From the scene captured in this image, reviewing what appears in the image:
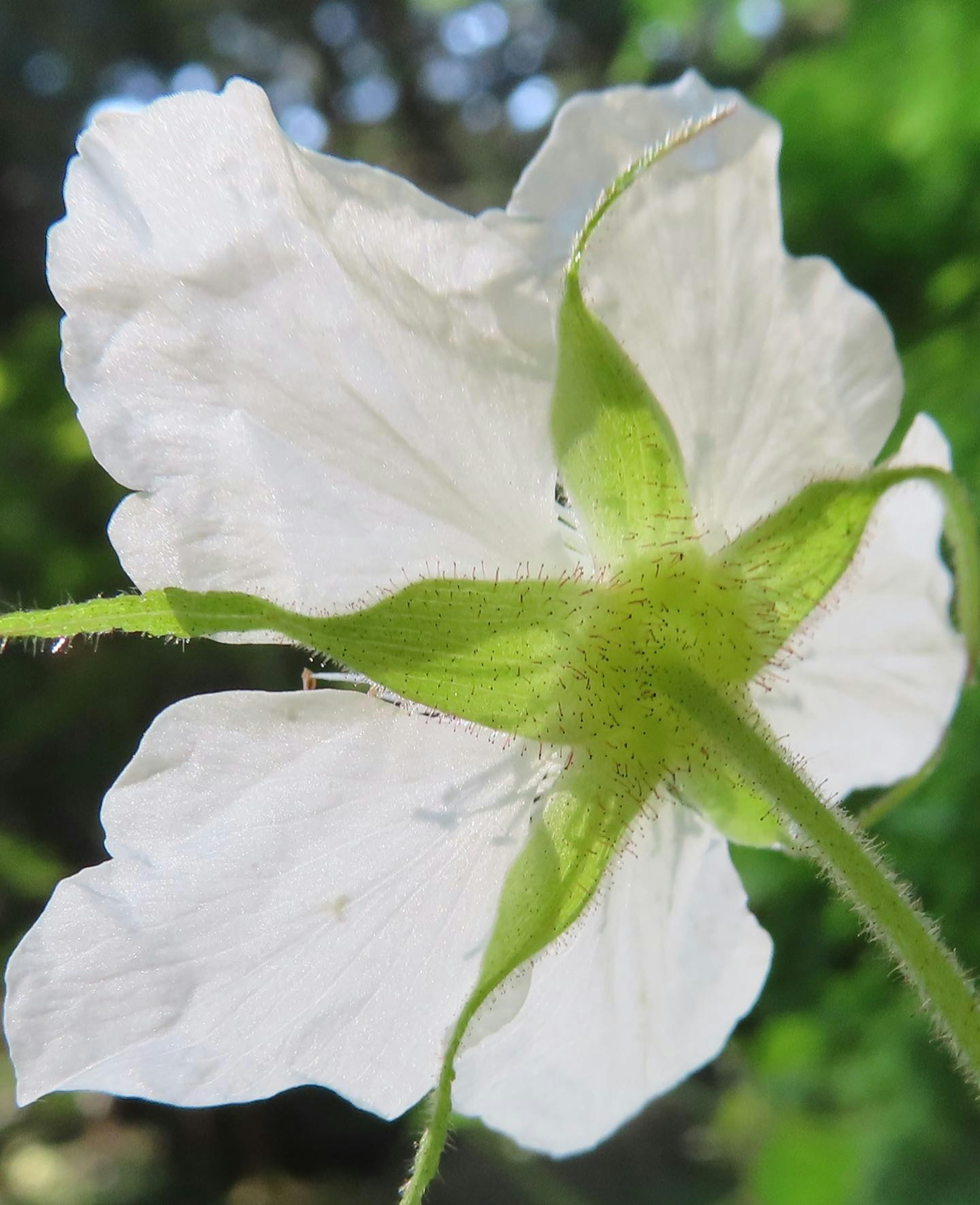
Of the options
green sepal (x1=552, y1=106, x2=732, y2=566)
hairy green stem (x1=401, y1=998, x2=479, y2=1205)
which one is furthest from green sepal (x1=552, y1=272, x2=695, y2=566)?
hairy green stem (x1=401, y1=998, x2=479, y2=1205)

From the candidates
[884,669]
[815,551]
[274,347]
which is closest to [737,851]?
[884,669]

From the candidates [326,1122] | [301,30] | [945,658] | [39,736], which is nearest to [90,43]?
[301,30]

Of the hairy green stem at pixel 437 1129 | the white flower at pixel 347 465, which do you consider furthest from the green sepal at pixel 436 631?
the hairy green stem at pixel 437 1129

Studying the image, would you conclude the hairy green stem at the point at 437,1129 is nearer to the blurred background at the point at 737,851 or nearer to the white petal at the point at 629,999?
the white petal at the point at 629,999

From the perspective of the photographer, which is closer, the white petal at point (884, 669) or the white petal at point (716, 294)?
the white petal at point (716, 294)

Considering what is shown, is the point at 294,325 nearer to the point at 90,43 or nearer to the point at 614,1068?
the point at 614,1068

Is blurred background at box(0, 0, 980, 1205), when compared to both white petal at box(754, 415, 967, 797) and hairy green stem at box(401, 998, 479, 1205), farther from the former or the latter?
white petal at box(754, 415, 967, 797)
